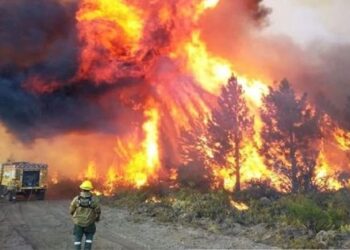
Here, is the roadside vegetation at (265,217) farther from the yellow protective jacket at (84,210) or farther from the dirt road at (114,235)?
the yellow protective jacket at (84,210)

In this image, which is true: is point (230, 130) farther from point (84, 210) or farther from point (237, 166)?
point (84, 210)

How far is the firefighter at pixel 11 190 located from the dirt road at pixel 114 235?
12.0m

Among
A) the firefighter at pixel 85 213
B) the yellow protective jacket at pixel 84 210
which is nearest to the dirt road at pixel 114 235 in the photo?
the firefighter at pixel 85 213

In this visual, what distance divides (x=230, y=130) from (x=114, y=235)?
21462mm

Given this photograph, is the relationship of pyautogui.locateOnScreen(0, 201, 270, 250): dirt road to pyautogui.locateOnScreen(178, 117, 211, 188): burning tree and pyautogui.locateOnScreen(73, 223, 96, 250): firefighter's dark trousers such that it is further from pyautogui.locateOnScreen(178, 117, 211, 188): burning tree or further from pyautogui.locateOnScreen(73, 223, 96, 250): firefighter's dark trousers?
pyautogui.locateOnScreen(178, 117, 211, 188): burning tree

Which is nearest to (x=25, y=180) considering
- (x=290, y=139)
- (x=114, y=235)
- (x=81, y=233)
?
(x=114, y=235)

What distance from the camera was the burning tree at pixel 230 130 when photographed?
3712 centimetres

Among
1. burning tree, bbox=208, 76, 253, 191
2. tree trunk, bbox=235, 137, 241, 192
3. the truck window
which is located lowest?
the truck window

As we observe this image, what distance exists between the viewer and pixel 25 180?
121ft

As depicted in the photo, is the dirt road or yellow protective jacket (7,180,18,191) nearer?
the dirt road

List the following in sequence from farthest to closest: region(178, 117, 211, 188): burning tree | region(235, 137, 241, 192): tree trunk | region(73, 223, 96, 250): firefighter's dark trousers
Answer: region(178, 117, 211, 188): burning tree
region(235, 137, 241, 192): tree trunk
region(73, 223, 96, 250): firefighter's dark trousers

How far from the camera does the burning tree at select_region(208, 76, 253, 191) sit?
3712cm

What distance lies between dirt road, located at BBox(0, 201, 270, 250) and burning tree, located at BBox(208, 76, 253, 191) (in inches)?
597

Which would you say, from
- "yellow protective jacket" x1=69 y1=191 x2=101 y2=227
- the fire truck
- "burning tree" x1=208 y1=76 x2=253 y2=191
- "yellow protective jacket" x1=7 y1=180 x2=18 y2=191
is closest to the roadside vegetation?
"yellow protective jacket" x1=69 y1=191 x2=101 y2=227
